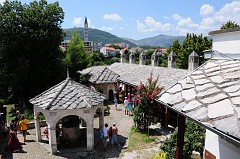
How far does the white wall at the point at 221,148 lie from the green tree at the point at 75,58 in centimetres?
2590

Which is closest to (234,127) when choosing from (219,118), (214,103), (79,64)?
(219,118)

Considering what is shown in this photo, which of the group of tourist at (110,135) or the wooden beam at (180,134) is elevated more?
the wooden beam at (180,134)

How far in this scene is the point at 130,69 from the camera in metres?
26.9

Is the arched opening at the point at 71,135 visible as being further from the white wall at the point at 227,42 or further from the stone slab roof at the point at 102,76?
the stone slab roof at the point at 102,76

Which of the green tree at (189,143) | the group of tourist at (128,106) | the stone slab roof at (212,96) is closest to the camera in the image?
the stone slab roof at (212,96)

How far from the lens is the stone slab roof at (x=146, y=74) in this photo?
18484mm

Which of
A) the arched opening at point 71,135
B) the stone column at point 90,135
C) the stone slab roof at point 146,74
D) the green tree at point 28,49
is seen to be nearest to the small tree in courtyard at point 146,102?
the stone slab roof at point 146,74

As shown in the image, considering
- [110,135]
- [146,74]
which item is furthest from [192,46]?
[110,135]

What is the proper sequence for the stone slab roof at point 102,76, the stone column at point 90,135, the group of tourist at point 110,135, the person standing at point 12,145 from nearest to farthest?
the person standing at point 12,145 → the stone column at point 90,135 → the group of tourist at point 110,135 → the stone slab roof at point 102,76

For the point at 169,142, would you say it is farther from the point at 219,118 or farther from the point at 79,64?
the point at 79,64

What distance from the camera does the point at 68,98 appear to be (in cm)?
1259

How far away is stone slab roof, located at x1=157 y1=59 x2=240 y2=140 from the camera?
2629mm

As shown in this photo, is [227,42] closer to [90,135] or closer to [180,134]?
[180,134]

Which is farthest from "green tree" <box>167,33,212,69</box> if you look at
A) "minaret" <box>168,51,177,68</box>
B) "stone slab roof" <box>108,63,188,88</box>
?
"minaret" <box>168,51,177,68</box>
